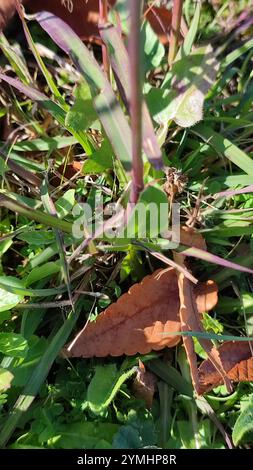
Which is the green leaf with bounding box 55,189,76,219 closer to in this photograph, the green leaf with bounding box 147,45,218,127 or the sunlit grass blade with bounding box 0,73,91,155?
the sunlit grass blade with bounding box 0,73,91,155

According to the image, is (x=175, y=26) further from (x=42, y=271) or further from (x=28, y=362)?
(x=28, y=362)

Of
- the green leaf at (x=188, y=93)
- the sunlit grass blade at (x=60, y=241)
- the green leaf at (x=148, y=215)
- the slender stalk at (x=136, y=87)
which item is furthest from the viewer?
A: the sunlit grass blade at (x=60, y=241)

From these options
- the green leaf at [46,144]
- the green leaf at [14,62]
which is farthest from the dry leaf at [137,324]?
the green leaf at [14,62]

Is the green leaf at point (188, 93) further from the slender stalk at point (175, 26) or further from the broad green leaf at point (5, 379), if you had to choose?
the broad green leaf at point (5, 379)

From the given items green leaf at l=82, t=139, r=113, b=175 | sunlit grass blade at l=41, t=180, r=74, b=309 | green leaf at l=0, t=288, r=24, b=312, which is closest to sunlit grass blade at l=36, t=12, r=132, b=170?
green leaf at l=82, t=139, r=113, b=175

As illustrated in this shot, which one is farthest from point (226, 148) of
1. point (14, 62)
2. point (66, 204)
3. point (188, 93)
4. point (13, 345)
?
point (13, 345)

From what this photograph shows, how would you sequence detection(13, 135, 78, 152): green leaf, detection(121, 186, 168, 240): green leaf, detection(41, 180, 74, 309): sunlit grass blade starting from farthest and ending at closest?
detection(13, 135, 78, 152): green leaf < detection(41, 180, 74, 309): sunlit grass blade < detection(121, 186, 168, 240): green leaf
